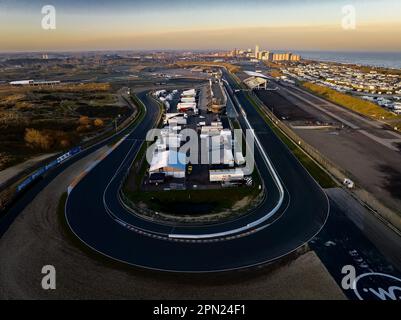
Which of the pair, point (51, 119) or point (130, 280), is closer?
point (130, 280)

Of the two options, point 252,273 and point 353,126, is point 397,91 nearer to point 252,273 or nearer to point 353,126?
point 353,126

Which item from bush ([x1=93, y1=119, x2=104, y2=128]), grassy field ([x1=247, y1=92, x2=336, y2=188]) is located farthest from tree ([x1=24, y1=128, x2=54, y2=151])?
grassy field ([x1=247, y1=92, x2=336, y2=188])

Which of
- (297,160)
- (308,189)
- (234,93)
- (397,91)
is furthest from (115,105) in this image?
(397,91)

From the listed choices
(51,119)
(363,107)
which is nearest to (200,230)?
(51,119)

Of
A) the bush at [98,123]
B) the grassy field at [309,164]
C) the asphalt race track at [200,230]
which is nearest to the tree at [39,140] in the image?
the bush at [98,123]

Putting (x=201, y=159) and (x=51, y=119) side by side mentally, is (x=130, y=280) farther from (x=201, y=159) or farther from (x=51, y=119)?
(x=51, y=119)
